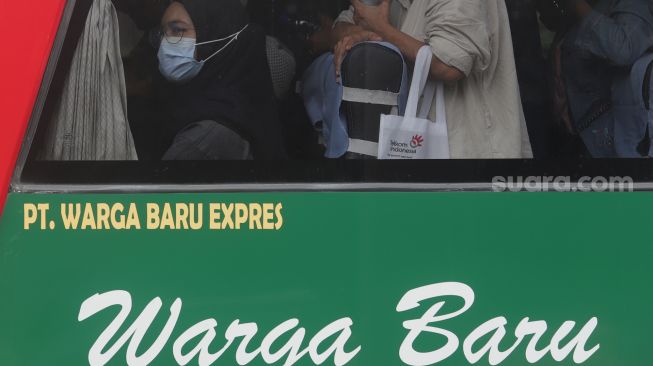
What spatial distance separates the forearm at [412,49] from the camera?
2.73 meters

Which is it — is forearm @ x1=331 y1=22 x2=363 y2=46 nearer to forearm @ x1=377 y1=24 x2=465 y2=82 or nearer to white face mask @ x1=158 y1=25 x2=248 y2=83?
forearm @ x1=377 y1=24 x2=465 y2=82

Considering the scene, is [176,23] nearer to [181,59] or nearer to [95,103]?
[181,59]

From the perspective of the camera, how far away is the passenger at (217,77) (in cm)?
271

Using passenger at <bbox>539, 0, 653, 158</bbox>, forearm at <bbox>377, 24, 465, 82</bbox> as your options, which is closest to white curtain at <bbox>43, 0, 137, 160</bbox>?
forearm at <bbox>377, 24, 465, 82</bbox>

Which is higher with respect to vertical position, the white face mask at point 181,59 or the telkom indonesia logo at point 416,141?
the white face mask at point 181,59

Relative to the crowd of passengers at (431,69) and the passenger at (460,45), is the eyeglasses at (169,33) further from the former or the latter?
the passenger at (460,45)

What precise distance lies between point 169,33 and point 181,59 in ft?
0.28

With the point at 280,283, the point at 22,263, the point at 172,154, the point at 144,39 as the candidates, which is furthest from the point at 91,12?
the point at 280,283

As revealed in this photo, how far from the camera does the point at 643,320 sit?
8.68ft

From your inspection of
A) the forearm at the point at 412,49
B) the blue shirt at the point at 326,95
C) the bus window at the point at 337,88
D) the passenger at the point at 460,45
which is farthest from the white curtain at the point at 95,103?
the forearm at the point at 412,49

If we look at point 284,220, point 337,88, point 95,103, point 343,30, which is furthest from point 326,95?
point 95,103

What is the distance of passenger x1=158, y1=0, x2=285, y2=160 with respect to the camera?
2709 mm

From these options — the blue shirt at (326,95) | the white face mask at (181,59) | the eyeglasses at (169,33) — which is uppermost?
the eyeglasses at (169,33)

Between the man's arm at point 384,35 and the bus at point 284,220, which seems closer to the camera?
the bus at point 284,220
